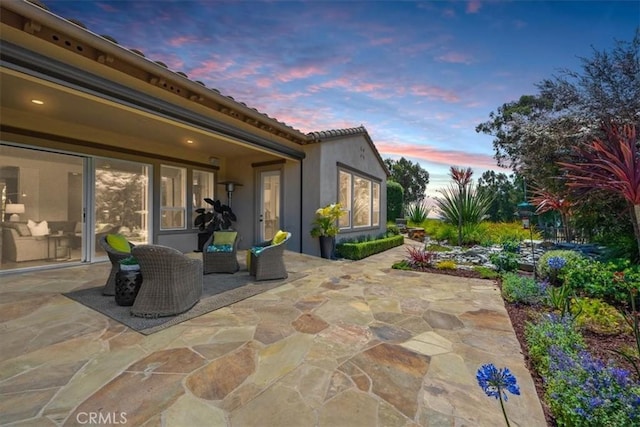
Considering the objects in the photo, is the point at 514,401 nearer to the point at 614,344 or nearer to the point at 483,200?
the point at 614,344

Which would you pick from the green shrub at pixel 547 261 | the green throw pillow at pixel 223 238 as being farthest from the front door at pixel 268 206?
the green shrub at pixel 547 261

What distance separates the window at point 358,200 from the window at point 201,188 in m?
4.22

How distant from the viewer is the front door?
8555 millimetres

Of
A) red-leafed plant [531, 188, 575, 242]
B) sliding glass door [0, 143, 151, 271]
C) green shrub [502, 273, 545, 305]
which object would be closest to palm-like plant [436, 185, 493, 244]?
red-leafed plant [531, 188, 575, 242]

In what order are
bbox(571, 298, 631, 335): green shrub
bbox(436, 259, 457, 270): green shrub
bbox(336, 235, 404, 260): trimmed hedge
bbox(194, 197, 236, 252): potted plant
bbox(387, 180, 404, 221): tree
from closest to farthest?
bbox(571, 298, 631, 335): green shrub < bbox(436, 259, 457, 270): green shrub < bbox(336, 235, 404, 260): trimmed hedge < bbox(194, 197, 236, 252): potted plant < bbox(387, 180, 404, 221): tree

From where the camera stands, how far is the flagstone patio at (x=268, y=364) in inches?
71.4

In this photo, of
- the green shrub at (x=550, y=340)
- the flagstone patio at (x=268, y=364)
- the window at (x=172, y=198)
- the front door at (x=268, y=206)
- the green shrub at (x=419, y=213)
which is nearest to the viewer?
the flagstone patio at (x=268, y=364)

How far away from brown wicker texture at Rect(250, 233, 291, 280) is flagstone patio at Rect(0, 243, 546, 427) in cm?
92

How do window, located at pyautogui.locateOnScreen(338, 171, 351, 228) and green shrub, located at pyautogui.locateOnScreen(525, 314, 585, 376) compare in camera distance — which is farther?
window, located at pyautogui.locateOnScreen(338, 171, 351, 228)

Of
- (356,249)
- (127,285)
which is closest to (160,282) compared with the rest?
(127,285)

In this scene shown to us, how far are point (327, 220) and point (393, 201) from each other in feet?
34.6

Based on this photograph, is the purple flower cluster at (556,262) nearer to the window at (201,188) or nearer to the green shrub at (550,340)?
the green shrub at (550,340)

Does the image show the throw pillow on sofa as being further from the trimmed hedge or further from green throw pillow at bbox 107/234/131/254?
the trimmed hedge

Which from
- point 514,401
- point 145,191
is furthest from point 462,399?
point 145,191
